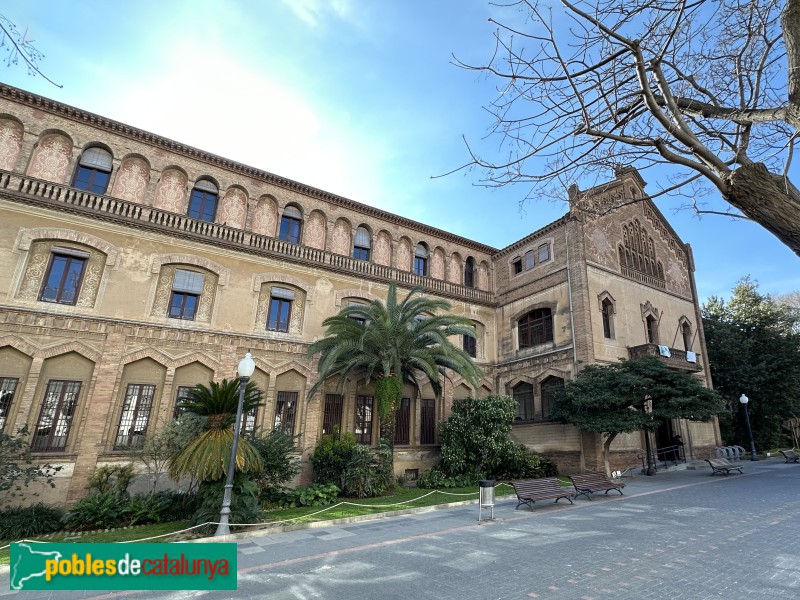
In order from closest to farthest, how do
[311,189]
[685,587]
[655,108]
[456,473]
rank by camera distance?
[655,108]
[685,587]
[456,473]
[311,189]

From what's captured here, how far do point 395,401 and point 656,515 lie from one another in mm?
8643

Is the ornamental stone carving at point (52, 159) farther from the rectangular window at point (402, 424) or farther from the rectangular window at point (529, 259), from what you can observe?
the rectangular window at point (529, 259)

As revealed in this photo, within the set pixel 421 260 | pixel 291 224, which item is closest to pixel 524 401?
pixel 421 260

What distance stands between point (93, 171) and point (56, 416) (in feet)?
29.7

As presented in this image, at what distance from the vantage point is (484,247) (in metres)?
25.7

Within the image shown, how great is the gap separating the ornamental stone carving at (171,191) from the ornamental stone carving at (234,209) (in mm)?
1572

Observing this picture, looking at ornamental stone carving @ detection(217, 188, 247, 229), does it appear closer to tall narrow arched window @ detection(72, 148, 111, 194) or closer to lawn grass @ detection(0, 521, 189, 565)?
tall narrow arched window @ detection(72, 148, 111, 194)

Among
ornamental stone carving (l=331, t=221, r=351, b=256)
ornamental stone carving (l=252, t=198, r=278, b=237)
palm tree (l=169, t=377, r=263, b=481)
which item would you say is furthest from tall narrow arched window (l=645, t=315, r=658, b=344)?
palm tree (l=169, t=377, r=263, b=481)

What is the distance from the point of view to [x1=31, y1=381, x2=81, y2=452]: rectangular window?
12.8 meters

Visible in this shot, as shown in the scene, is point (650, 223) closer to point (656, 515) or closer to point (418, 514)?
point (656, 515)

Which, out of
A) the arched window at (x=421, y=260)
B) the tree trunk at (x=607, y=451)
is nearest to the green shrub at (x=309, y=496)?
the tree trunk at (x=607, y=451)

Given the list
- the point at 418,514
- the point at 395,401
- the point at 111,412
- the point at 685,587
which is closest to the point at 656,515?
the point at 685,587

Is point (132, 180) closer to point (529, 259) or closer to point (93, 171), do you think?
point (93, 171)

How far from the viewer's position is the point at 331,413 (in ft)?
58.0
